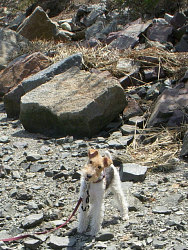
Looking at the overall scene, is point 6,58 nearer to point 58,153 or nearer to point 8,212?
point 58,153

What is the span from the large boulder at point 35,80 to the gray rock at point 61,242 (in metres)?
4.57

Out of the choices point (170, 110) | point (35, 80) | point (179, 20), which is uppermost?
point (179, 20)

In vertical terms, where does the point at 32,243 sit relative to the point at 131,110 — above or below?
below

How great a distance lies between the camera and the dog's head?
13.4 feet

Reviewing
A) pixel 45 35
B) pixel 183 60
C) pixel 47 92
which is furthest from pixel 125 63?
pixel 45 35

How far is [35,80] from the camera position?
27.9 feet

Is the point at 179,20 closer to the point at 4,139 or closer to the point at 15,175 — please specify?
the point at 4,139

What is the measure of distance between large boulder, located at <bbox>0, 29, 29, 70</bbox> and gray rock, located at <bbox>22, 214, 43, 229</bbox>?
690cm

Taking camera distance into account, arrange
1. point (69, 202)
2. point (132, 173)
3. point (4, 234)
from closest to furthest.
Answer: point (4, 234) < point (69, 202) < point (132, 173)

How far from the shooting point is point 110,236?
4.21 metres

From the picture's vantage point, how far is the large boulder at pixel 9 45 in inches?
441

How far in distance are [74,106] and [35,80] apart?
146 cm

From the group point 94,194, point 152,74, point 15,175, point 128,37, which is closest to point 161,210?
point 94,194

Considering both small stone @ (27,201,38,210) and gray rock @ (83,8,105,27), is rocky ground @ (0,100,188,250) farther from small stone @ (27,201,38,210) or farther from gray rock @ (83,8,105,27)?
gray rock @ (83,8,105,27)
